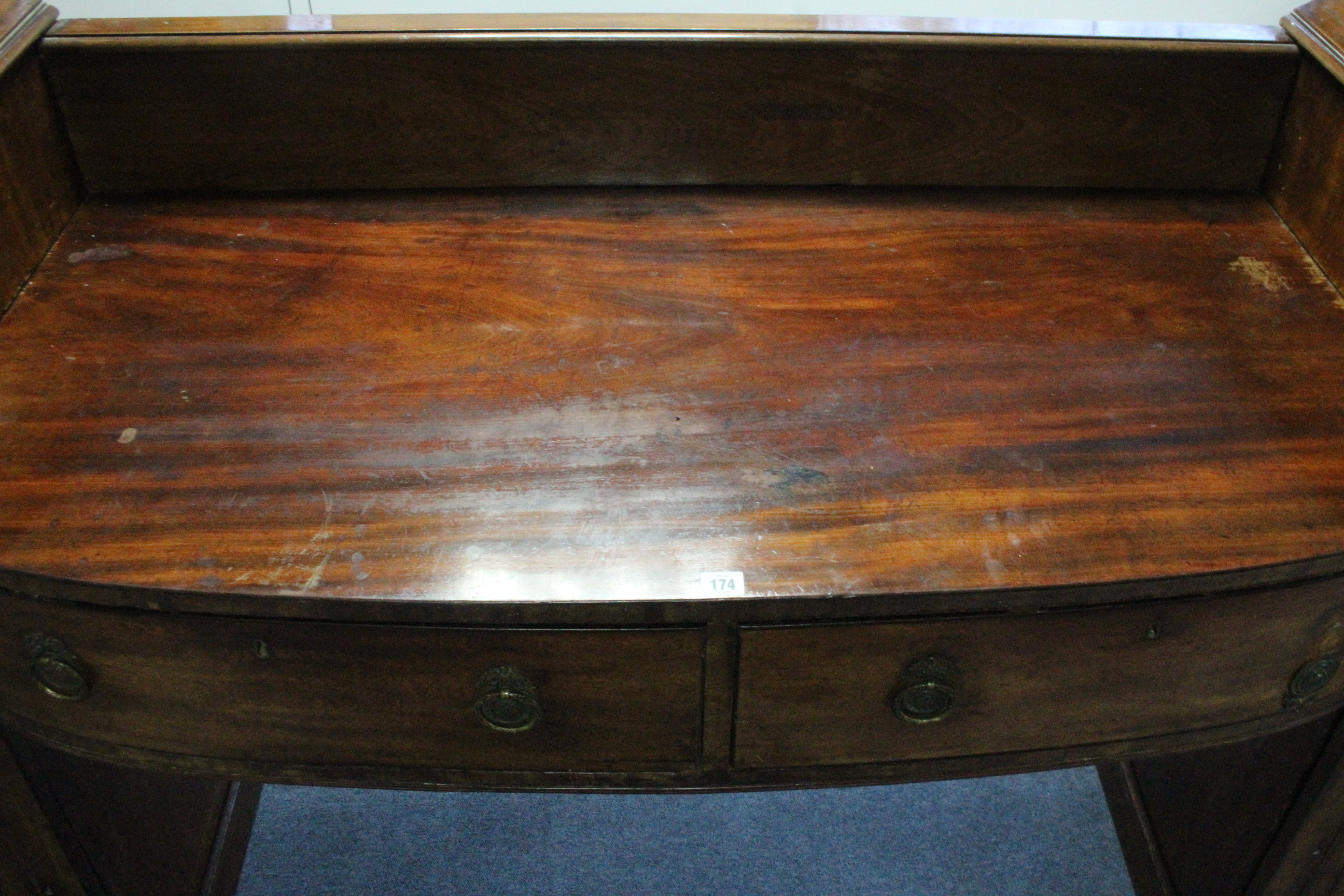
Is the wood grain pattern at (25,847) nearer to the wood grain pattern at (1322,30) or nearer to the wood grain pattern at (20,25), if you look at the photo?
the wood grain pattern at (20,25)

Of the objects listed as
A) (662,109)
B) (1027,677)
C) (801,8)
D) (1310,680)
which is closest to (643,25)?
(662,109)

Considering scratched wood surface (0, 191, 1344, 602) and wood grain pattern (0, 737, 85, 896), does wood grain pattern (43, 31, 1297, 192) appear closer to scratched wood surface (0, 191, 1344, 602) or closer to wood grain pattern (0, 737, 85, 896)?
scratched wood surface (0, 191, 1344, 602)

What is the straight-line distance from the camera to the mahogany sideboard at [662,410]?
2.28 feet

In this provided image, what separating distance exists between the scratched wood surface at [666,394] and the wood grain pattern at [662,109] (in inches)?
1.2

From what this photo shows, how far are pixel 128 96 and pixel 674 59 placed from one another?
1.50 feet

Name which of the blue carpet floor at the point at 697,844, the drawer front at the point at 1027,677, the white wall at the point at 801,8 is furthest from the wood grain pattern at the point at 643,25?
the blue carpet floor at the point at 697,844

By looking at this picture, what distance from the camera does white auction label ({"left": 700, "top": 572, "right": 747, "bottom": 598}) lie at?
26.0 inches

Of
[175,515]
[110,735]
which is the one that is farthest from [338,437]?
[110,735]

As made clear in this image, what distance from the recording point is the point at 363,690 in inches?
29.5

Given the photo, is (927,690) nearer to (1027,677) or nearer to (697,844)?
(1027,677)

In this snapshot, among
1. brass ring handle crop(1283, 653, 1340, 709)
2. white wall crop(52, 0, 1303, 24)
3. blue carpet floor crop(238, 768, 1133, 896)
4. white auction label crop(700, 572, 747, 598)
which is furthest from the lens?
blue carpet floor crop(238, 768, 1133, 896)

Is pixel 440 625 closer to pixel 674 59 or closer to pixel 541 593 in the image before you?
pixel 541 593

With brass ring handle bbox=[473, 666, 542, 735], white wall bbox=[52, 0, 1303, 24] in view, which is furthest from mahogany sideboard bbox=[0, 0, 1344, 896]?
white wall bbox=[52, 0, 1303, 24]

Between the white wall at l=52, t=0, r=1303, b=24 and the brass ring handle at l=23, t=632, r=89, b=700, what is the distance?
63 centimetres
